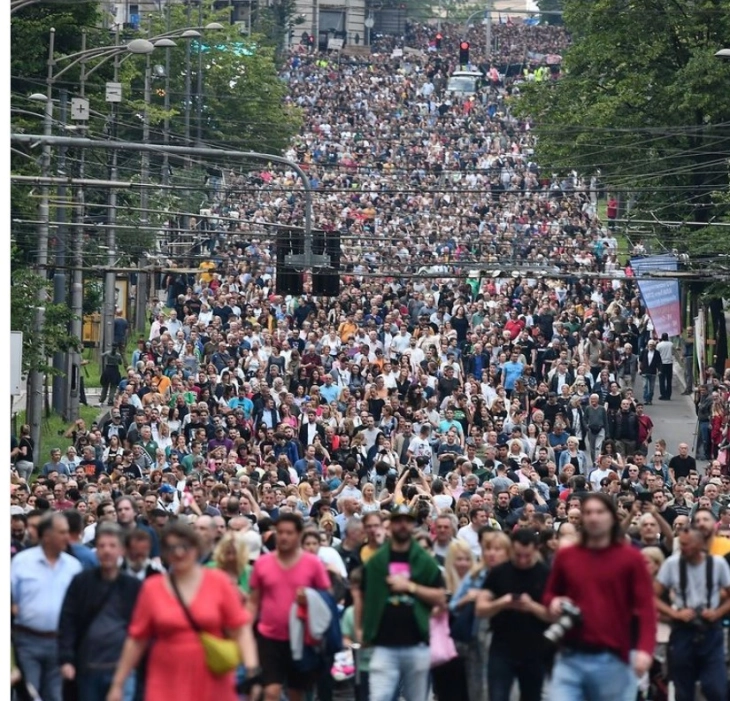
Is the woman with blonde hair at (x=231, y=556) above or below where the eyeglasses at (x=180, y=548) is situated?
below

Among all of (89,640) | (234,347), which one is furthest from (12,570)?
(234,347)

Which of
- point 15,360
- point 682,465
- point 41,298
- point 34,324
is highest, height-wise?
point 41,298

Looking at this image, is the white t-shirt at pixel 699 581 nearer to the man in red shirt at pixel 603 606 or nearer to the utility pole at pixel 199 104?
the man in red shirt at pixel 603 606

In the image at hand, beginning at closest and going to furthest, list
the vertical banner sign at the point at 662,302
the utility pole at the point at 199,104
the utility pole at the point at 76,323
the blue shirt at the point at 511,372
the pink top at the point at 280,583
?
1. the pink top at the point at 280,583
2. the blue shirt at the point at 511,372
3. the utility pole at the point at 76,323
4. the vertical banner sign at the point at 662,302
5. the utility pole at the point at 199,104

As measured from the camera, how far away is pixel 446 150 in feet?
307

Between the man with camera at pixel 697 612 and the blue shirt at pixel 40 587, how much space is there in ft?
10.6

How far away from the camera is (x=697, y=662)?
15164 millimetres

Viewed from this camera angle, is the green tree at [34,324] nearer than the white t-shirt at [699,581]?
No

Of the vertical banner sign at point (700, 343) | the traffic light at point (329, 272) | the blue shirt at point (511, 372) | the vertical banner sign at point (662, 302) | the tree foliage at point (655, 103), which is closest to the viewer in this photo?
the blue shirt at point (511, 372)

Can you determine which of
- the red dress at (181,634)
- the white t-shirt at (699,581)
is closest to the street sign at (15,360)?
the white t-shirt at (699,581)

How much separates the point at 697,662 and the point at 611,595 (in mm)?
1949

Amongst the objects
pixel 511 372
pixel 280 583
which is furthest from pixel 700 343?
pixel 280 583

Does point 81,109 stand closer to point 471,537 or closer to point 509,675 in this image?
point 471,537

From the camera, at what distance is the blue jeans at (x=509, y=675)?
48.8ft
